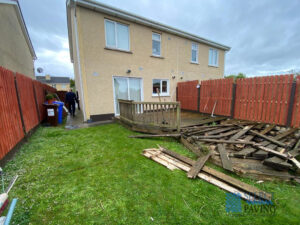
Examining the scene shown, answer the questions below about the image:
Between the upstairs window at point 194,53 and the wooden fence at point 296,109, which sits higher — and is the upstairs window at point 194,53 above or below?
A: above

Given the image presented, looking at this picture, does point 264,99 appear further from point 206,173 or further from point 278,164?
point 206,173

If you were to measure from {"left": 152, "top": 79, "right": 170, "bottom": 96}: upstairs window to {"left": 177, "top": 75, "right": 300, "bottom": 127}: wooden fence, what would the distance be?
281cm

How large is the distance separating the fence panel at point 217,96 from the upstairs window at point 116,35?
5358 millimetres

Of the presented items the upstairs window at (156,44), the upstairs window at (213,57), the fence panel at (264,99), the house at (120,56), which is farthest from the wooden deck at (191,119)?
the upstairs window at (213,57)

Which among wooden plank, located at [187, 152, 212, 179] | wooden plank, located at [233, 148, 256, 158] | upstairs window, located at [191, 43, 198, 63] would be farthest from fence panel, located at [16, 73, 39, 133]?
upstairs window, located at [191, 43, 198, 63]

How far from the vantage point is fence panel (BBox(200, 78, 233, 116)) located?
6211 millimetres

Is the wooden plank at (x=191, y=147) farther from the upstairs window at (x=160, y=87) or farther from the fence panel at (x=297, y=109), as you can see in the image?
the upstairs window at (x=160, y=87)

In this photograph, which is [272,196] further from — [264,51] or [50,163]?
[264,51]

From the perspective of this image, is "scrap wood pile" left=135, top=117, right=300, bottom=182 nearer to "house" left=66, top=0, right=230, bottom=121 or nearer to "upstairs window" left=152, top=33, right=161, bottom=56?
"house" left=66, top=0, right=230, bottom=121

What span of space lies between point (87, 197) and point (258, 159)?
360 cm

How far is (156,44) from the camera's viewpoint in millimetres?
8266

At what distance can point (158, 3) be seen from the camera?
1096 cm

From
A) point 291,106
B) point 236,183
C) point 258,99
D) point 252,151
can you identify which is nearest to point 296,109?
point 291,106

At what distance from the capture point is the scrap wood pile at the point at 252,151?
233cm
